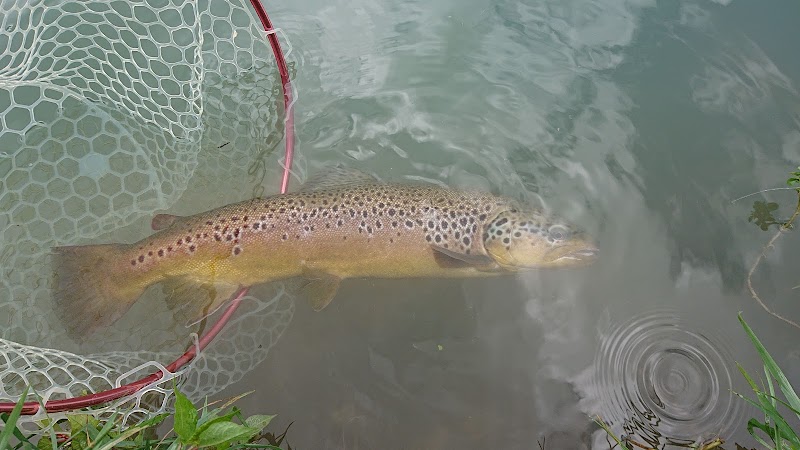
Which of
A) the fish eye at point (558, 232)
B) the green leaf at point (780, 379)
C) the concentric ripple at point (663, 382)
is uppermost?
the green leaf at point (780, 379)

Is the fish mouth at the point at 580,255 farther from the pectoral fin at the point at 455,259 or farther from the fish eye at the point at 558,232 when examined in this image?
the pectoral fin at the point at 455,259

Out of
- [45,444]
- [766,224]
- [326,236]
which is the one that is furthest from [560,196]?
[45,444]

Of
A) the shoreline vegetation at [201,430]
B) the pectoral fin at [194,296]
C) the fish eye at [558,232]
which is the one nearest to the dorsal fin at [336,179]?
the pectoral fin at [194,296]

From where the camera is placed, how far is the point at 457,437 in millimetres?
3375

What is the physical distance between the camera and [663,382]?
135 inches

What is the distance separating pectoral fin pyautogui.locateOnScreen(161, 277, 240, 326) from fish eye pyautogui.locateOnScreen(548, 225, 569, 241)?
1974mm

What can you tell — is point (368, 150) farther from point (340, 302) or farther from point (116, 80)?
point (116, 80)

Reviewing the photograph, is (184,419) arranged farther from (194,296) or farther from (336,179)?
(336,179)

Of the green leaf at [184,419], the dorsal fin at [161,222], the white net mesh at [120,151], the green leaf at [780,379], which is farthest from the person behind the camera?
the white net mesh at [120,151]

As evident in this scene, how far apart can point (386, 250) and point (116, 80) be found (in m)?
2.08

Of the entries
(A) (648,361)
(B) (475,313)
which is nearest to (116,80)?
(B) (475,313)

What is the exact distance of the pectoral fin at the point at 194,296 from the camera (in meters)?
3.44

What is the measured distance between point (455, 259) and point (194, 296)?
5.12 feet

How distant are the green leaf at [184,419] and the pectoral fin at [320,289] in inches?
61.6
